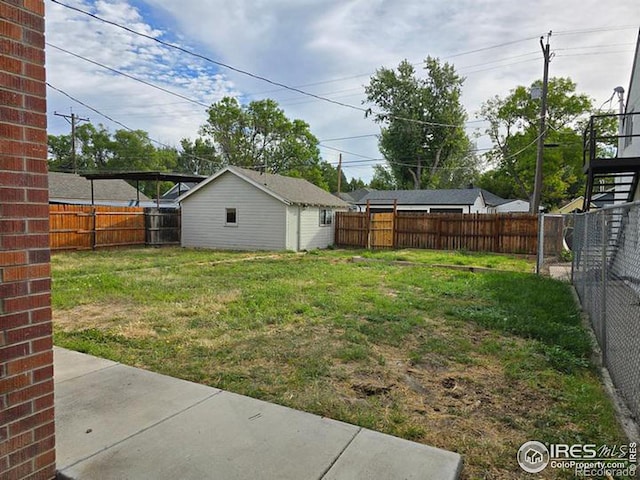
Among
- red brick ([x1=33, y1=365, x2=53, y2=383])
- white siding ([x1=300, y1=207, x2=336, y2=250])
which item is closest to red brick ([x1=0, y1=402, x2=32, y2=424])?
red brick ([x1=33, y1=365, x2=53, y2=383])

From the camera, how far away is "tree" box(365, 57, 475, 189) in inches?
1411

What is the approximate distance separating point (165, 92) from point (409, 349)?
562 inches

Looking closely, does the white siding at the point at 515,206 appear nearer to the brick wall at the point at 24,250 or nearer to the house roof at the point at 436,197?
the house roof at the point at 436,197

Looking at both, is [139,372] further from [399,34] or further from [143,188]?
[143,188]

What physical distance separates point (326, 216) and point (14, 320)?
17141mm

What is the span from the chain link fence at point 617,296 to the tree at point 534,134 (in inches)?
962

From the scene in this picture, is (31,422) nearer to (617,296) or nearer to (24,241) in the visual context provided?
(24,241)

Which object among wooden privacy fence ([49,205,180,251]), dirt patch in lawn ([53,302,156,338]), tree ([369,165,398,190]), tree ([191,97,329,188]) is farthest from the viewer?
tree ([369,165,398,190])

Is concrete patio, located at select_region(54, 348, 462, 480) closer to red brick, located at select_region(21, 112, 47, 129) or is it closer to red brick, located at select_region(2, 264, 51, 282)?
red brick, located at select_region(2, 264, 51, 282)

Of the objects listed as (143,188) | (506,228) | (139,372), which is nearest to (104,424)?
(139,372)

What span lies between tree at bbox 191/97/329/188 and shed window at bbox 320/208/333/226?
2271 cm

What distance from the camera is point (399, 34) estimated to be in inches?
487

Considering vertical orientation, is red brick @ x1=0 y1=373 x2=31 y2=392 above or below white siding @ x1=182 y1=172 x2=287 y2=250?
below

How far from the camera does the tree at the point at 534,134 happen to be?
91.6ft
